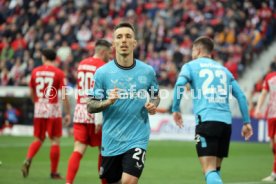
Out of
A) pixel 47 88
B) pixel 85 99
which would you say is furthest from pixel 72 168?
pixel 47 88

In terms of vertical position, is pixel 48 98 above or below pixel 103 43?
below

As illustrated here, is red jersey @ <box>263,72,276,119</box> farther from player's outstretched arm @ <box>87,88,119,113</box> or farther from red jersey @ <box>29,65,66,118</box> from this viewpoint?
player's outstretched arm @ <box>87,88,119,113</box>

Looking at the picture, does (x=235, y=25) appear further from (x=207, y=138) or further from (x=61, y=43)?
(x=207, y=138)

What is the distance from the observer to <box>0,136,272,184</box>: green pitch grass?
13.6 meters

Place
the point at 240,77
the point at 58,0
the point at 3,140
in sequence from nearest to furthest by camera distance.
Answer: the point at 3,140 → the point at 240,77 → the point at 58,0

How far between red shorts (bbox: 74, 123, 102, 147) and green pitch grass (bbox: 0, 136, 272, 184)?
1.26 meters

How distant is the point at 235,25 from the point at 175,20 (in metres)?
2.81

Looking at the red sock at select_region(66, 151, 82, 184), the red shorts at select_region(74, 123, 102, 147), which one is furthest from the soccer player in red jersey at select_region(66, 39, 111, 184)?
the red sock at select_region(66, 151, 82, 184)

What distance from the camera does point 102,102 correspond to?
8320 mm

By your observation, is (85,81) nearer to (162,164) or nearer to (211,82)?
(211,82)

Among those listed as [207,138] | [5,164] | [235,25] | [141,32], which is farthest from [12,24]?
[207,138]

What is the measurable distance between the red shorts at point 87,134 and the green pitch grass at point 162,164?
1.26 m

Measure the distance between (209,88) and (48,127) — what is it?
511cm

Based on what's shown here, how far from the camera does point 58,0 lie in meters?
34.6
